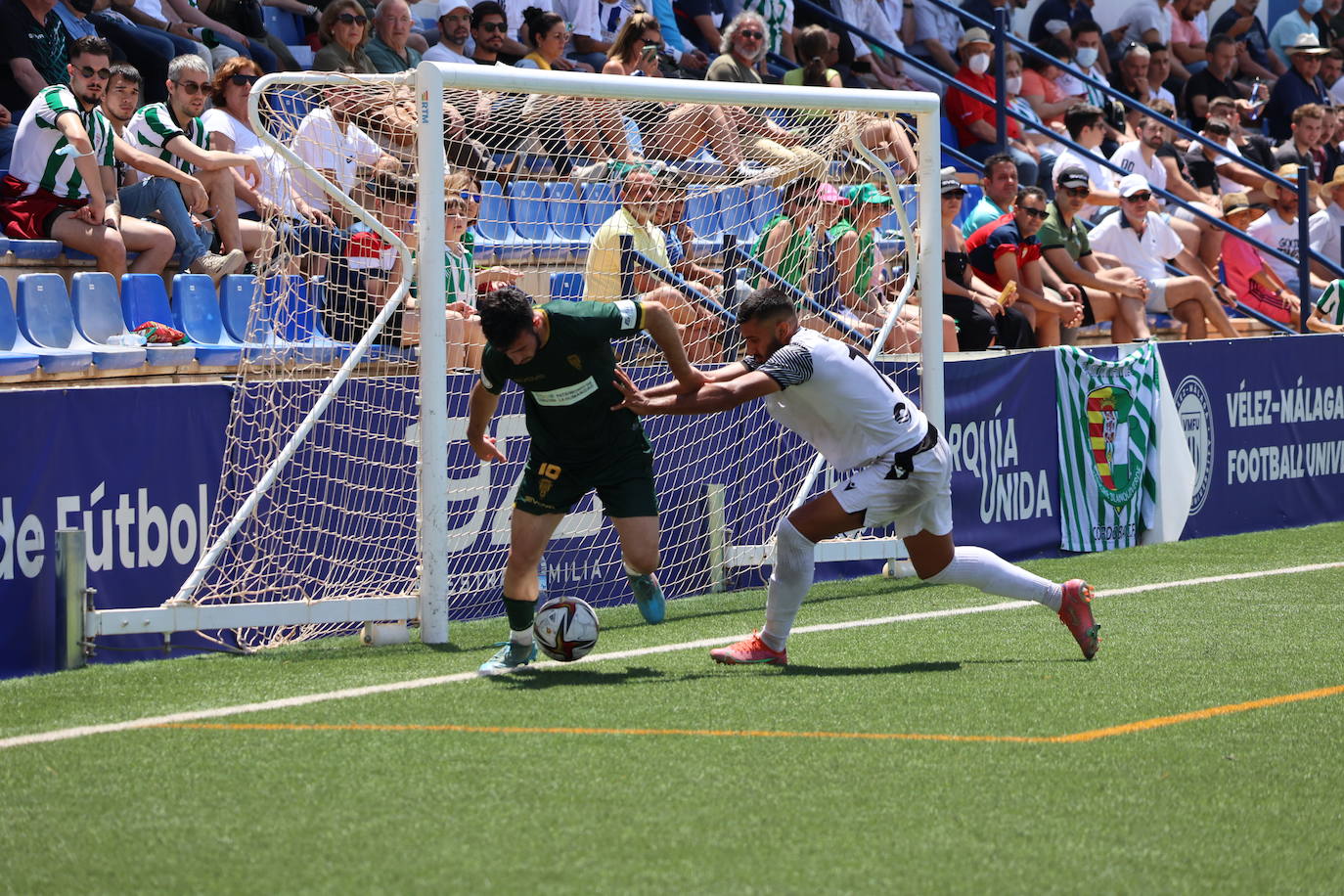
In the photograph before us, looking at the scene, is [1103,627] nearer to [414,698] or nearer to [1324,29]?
[414,698]

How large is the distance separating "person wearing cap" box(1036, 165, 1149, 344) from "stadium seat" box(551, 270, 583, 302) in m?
4.82

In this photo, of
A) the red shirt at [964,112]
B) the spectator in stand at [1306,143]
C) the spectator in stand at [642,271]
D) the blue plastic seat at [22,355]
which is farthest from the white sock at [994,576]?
the spectator in stand at [1306,143]

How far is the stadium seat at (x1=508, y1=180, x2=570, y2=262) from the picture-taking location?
430 inches

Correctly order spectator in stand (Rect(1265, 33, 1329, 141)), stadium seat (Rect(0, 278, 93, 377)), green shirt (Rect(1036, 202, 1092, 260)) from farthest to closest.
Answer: spectator in stand (Rect(1265, 33, 1329, 141)), green shirt (Rect(1036, 202, 1092, 260)), stadium seat (Rect(0, 278, 93, 377))

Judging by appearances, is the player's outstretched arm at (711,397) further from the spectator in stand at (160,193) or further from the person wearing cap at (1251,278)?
the person wearing cap at (1251,278)

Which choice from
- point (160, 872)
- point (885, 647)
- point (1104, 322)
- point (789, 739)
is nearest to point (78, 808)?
point (160, 872)

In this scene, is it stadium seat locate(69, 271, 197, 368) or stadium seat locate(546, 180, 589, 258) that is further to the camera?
stadium seat locate(546, 180, 589, 258)

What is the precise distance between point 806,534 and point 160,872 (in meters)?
3.75

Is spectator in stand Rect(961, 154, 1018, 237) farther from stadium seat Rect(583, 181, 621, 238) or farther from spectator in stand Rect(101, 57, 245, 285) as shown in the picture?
spectator in stand Rect(101, 57, 245, 285)

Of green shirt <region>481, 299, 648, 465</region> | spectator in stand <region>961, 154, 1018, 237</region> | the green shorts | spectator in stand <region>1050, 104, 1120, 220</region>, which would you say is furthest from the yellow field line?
spectator in stand <region>1050, 104, 1120, 220</region>

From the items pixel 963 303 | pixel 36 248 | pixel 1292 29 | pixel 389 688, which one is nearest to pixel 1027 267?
pixel 963 303

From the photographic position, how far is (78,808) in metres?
5.33

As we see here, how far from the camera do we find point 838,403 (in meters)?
7.72

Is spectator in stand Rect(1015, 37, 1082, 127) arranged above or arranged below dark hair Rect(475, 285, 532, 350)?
above
